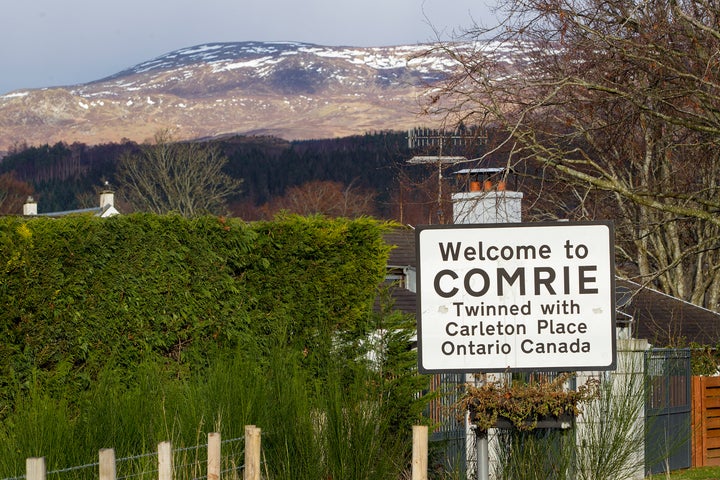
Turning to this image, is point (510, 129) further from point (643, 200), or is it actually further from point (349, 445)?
point (349, 445)

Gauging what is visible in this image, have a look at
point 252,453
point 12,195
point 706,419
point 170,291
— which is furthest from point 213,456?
point 12,195

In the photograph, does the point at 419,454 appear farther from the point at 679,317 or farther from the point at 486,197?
the point at 679,317

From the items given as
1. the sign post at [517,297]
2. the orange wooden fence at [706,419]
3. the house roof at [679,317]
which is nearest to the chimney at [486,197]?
the orange wooden fence at [706,419]

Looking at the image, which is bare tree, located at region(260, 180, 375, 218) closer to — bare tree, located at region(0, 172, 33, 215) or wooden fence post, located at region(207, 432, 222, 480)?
bare tree, located at region(0, 172, 33, 215)

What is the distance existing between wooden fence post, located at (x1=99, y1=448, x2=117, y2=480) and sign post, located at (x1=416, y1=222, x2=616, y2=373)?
1.61 meters

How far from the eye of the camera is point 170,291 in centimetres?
1188

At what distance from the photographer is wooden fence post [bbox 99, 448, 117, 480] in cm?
537

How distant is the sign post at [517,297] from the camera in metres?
5.68

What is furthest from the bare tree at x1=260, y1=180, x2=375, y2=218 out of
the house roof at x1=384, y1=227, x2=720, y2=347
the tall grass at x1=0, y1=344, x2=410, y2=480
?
the tall grass at x1=0, y1=344, x2=410, y2=480

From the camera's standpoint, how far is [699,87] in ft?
46.0

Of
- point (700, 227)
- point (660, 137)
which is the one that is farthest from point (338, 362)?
point (700, 227)

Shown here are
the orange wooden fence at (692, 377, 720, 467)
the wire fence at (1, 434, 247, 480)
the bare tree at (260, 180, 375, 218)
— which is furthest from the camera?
the bare tree at (260, 180, 375, 218)

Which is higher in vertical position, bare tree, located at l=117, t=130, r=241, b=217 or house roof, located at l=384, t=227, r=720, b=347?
bare tree, located at l=117, t=130, r=241, b=217

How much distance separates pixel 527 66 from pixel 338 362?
1071cm
